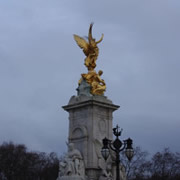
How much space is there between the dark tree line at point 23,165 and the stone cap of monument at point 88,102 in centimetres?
2412

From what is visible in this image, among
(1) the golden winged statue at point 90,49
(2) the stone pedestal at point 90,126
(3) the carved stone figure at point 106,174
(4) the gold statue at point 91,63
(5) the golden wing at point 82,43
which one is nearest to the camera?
(3) the carved stone figure at point 106,174

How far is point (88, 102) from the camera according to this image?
2511 cm

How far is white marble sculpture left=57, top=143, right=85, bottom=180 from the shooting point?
2343 cm

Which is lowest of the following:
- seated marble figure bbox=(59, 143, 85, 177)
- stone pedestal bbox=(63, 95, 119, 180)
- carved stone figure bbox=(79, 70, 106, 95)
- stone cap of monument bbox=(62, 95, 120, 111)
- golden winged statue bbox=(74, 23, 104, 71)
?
seated marble figure bbox=(59, 143, 85, 177)

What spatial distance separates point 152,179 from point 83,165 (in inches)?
994

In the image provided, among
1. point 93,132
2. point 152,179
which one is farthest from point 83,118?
point 152,179

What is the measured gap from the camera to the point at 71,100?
2628 cm

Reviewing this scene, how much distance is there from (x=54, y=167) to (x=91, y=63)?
1045 inches

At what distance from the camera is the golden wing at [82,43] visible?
27.0m

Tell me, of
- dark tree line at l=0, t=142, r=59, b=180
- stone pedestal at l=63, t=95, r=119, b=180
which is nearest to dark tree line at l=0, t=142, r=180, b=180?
dark tree line at l=0, t=142, r=59, b=180


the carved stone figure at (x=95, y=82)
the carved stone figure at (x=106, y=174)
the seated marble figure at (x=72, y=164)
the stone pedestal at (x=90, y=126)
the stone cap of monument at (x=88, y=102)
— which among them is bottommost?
the carved stone figure at (x=106, y=174)

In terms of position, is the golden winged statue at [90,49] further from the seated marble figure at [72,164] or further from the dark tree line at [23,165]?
the dark tree line at [23,165]

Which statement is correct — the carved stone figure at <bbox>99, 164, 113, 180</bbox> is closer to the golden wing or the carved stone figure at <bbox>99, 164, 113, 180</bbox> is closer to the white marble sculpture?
the white marble sculpture

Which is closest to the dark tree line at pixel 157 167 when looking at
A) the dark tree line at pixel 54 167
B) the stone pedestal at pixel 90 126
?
the dark tree line at pixel 54 167
